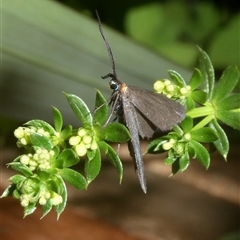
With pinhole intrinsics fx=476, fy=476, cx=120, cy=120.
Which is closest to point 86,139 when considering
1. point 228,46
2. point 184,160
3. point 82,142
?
point 82,142

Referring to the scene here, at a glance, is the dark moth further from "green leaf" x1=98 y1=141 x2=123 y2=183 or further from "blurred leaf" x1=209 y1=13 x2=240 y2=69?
"blurred leaf" x1=209 y1=13 x2=240 y2=69

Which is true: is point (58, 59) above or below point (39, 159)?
below

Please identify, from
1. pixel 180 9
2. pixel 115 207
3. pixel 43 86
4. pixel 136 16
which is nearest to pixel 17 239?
pixel 115 207

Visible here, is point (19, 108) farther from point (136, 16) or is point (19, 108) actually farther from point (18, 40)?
point (136, 16)

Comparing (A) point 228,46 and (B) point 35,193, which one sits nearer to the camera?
(B) point 35,193

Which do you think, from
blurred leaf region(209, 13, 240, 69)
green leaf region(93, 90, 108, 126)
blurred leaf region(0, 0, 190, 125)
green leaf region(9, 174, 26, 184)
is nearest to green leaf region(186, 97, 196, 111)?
green leaf region(93, 90, 108, 126)

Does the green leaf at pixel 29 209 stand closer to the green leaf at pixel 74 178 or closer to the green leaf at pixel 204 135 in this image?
the green leaf at pixel 74 178

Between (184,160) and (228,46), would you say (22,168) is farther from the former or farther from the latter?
(228,46)

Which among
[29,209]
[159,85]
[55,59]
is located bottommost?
[55,59]
